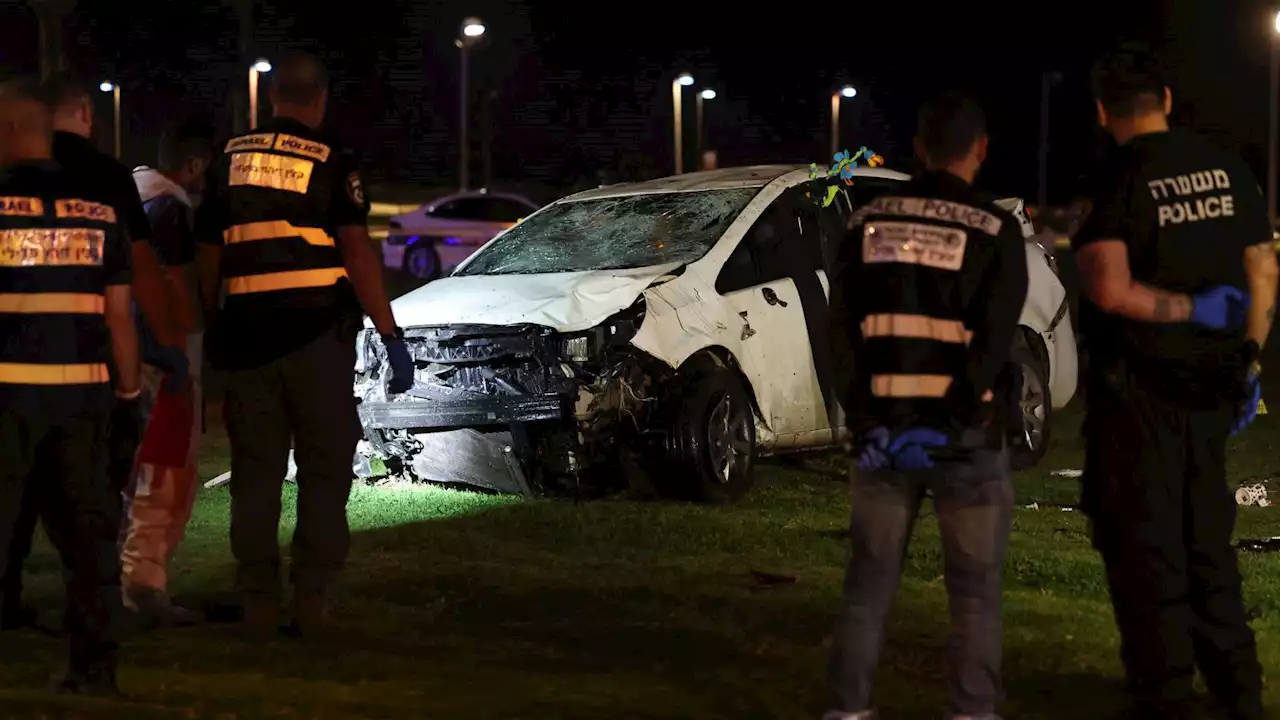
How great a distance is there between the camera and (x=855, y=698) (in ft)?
15.0

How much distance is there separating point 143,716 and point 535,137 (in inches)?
2806

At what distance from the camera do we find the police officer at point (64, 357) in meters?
5.01

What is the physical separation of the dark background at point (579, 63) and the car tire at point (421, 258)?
34706 millimetres

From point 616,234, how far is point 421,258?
21.0m

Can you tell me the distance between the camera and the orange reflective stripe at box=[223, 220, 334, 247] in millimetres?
5996

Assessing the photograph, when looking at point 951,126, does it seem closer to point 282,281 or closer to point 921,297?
point 921,297

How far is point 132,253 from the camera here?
539cm

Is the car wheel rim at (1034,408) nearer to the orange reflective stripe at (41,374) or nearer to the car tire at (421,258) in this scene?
the orange reflective stripe at (41,374)

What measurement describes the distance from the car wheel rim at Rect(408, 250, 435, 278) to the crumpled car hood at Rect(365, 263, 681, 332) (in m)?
21.0

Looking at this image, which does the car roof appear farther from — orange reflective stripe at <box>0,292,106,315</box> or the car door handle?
orange reflective stripe at <box>0,292,106,315</box>

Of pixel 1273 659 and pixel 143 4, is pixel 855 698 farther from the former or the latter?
pixel 143 4

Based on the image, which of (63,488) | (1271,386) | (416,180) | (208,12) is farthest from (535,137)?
(63,488)

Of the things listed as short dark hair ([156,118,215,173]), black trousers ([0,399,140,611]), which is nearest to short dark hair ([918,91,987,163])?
black trousers ([0,399,140,611])

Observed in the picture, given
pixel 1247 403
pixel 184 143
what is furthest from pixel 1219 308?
pixel 184 143
